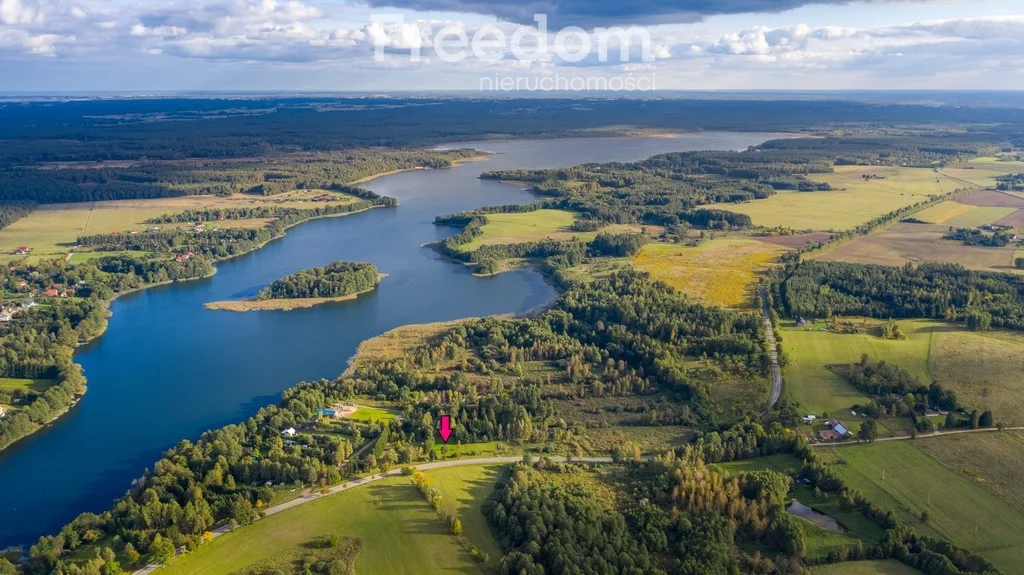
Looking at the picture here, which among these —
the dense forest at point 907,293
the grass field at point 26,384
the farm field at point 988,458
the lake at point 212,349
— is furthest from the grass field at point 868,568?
the grass field at point 26,384

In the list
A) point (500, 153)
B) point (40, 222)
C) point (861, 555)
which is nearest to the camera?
point (861, 555)

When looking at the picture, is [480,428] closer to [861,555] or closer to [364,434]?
[364,434]

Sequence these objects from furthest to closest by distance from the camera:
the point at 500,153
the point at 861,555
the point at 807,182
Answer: the point at 500,153 → the point at 807,182 → the point at 861,555

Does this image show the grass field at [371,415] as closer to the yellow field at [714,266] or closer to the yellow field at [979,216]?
the yellow field at [714,266]

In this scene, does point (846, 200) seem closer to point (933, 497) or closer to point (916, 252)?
point (916, 252)

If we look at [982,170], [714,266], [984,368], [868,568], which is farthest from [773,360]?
[982,170]

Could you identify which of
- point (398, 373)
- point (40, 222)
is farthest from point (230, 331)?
point (40, 222)
